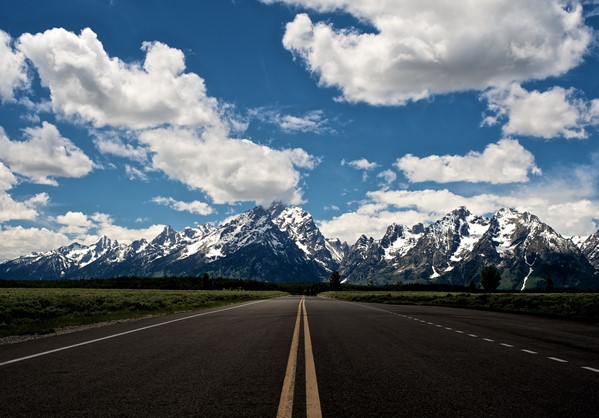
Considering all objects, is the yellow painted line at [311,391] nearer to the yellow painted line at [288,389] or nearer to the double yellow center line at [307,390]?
the double yellow center line at [307,390]

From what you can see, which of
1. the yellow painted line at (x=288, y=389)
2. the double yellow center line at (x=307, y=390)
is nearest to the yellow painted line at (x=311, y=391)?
the double yellow center line at (x=307, y=390)

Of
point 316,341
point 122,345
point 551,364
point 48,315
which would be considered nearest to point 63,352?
point 122,345

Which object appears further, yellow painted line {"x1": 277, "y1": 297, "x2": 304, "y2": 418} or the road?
the road

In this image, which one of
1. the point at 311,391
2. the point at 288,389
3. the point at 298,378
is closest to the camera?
the point at 311,391

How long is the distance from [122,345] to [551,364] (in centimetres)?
1042

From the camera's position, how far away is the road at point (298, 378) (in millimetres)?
6254

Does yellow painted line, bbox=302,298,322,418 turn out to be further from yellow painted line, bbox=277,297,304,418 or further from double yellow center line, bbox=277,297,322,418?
yellow painted line, bbox=277,297,304,418

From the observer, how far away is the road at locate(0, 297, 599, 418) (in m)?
6.25

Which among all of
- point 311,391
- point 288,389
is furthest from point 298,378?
point 311,391

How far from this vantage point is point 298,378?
27.4 ft

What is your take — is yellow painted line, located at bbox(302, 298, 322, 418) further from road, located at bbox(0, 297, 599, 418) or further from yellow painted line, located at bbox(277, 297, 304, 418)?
yellow painted line, located at bbox(277, 297, 304, 418)

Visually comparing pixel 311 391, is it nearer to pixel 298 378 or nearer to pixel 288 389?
pixel 288 389

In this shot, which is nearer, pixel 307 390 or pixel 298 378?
pixel 307 390

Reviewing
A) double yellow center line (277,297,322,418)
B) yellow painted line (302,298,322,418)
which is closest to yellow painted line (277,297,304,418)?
double yellow center line (277,297,322,418)
